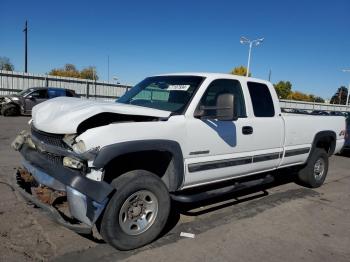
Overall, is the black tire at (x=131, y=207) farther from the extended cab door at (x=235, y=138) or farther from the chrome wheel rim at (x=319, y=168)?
the chrome wheel rim at (x=319, y=168)

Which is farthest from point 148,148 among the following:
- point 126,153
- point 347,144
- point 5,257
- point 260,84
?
point 347,144

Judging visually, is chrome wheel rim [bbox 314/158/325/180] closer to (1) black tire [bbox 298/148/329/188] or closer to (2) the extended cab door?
(1) black tire [bbox 298/148/329/188]

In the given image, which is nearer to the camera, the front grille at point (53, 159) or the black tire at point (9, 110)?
the front grille at point (53, 159)

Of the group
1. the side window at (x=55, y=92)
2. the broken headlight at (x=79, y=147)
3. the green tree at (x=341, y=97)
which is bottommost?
the broken headlight at (x=79, y=147)

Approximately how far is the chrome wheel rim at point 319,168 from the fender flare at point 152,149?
4.05 metres

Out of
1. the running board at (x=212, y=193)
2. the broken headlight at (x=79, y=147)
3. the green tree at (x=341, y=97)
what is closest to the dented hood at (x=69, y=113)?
the broken headlight at (x=79, y=147)

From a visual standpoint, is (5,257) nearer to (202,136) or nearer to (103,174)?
(103,174)

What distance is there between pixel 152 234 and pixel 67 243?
3.11 ft

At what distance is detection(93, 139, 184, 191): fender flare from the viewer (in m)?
3.42

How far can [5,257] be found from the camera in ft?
11.5

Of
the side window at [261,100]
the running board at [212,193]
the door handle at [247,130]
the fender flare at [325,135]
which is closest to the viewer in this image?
the running board at [212,193]

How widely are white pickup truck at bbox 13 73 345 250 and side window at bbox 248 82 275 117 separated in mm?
19

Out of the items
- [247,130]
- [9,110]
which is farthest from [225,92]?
[9,110]

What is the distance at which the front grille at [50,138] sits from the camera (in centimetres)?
371
